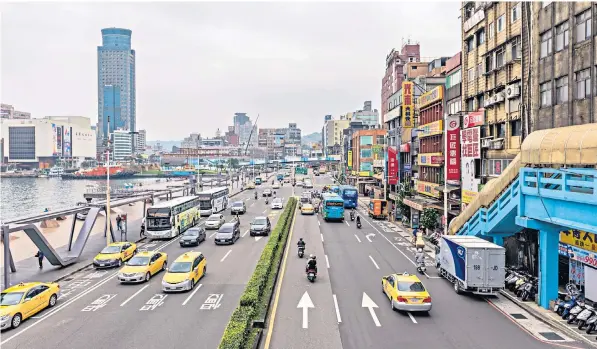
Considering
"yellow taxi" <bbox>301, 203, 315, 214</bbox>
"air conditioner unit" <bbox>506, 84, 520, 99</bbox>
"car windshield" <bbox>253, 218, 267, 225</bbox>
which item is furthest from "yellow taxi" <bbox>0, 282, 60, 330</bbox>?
"yellow taxi" <bbox>301, 203, 315, 214</bbox>

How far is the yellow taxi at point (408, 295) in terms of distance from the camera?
19969 millimetres

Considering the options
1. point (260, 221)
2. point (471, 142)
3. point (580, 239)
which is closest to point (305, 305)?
point (580, 239)

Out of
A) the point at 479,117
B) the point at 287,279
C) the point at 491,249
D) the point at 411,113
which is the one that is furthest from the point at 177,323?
the point at 411,113

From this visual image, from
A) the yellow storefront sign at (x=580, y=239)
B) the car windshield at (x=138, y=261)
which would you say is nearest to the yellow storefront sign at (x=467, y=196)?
the yellow storefront sign at (x=580, y=239)

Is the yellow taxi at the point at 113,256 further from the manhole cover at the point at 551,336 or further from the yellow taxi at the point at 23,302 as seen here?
the manhole cover at the point at 551,336

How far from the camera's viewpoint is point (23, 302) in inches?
782

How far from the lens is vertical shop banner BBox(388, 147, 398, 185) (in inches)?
2381

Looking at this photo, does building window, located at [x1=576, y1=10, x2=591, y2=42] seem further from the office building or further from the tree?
the office building

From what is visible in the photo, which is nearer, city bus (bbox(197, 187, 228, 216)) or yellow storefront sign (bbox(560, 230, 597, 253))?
yellow storefront sign (bbox(560, 230, 597, 253))

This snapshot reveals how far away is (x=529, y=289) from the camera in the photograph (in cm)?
2241

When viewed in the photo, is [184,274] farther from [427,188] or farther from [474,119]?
[427,188]

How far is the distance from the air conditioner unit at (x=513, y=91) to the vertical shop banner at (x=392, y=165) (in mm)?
29040

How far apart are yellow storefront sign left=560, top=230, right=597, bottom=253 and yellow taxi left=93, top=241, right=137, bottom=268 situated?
28302 mm

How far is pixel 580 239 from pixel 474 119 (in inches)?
614
